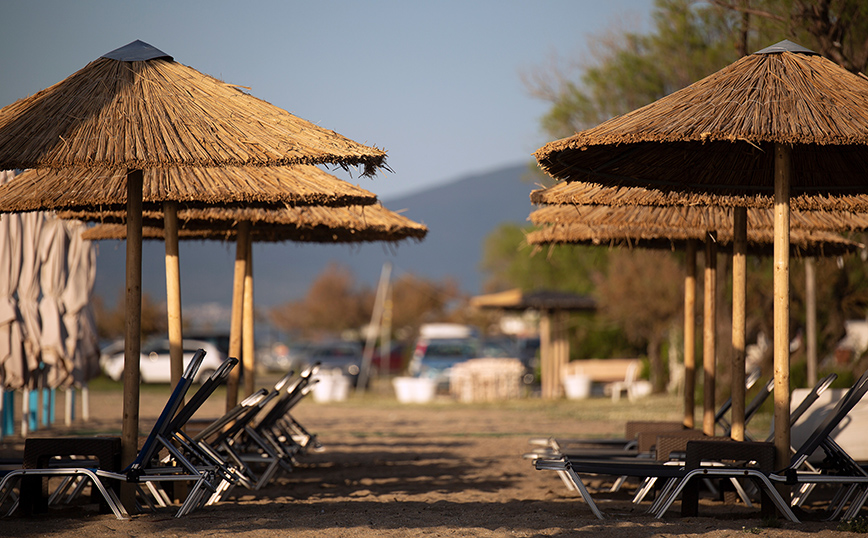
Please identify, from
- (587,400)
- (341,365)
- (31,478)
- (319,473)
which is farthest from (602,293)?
(31,478)

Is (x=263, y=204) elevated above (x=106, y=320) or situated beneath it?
elevated above

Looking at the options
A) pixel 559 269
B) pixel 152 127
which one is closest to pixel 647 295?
pixel 559 269

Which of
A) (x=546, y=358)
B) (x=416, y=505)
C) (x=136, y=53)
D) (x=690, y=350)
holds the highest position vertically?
(x=136, y=53)

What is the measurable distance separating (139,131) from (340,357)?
66.5 ft

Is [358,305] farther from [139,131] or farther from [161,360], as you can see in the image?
[139,131]

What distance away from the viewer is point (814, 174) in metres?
6.19

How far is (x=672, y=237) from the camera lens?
7723mm

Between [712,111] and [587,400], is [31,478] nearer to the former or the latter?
[712,111]

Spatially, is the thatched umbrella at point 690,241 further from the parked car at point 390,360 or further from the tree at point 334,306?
the tree at point 334,306

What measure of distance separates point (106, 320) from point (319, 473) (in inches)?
1395

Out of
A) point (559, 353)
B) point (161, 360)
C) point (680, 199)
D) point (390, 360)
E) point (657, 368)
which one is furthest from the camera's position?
point (390, 360)

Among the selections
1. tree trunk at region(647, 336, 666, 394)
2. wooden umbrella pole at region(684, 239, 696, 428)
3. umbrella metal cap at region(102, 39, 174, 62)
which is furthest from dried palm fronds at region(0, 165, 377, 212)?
tree trunk at region(647, 336, 666, 394)

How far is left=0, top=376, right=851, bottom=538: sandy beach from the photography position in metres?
4.63

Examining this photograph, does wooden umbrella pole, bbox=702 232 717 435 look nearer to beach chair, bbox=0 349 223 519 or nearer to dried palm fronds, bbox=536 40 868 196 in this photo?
dried palm fronds, bbox=536 40 868 196
